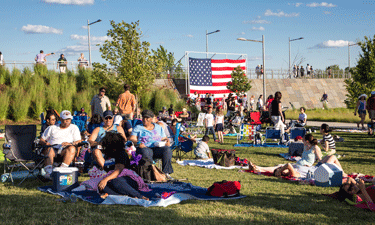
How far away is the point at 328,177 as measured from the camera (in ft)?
21.3

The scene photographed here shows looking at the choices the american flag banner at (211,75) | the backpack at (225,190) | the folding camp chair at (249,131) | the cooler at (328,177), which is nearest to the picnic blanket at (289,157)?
the folding camp chair at (249,131)

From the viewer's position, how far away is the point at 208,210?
5.01 m

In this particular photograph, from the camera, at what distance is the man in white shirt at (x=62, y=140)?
6773 millimetres

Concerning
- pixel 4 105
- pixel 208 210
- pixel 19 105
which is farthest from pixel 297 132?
pixel 4 105

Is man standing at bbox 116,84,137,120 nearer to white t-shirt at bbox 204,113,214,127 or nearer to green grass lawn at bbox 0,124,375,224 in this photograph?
white t-shirt at bbox 204,113,214,127

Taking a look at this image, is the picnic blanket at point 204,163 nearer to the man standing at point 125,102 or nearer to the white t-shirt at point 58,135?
the white t-shirt at point 58,135

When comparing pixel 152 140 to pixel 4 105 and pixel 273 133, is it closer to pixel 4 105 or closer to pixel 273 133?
pixel 273 133

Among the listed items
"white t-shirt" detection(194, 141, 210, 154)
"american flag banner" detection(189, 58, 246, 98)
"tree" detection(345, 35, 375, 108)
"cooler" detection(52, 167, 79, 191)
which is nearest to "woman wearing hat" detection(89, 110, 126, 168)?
"cooler" detection(52, 167, 79, 191)

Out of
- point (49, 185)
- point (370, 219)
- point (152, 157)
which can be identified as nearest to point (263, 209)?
point (370, 219)

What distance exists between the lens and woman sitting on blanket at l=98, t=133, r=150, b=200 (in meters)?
5.42

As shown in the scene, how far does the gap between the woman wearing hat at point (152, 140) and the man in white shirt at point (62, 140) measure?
3.66 ft

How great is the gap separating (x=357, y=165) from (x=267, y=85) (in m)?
32.8

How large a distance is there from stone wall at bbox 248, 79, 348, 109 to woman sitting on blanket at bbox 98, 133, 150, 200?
112 feet

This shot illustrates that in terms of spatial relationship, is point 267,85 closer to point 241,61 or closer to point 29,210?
point 241,61
